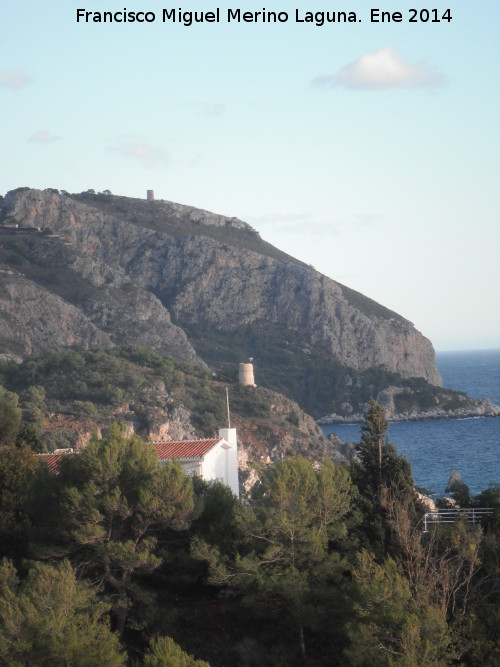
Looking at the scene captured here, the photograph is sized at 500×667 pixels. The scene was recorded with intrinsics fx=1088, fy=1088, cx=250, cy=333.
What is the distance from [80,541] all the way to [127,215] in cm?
11559

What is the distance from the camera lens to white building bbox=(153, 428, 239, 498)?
30484 mm

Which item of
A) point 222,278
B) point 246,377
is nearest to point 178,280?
point 222,278

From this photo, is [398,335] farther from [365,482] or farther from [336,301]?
[365,482]

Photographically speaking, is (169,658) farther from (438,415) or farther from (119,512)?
(438,415)

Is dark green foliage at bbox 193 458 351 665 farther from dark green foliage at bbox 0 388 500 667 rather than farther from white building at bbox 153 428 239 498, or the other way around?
white building at bbox 153 428 239 498

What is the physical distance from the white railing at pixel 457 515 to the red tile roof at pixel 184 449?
23.3ft

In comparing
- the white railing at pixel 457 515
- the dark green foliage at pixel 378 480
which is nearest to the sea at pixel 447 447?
the white railing at pixel 457 515

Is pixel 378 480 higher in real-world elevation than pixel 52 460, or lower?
lower

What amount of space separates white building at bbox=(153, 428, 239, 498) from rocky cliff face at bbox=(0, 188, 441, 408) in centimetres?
6633

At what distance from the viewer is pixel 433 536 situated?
23.9 metres

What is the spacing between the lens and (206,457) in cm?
3072

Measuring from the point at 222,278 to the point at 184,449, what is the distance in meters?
101

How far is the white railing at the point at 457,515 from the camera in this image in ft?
86.1

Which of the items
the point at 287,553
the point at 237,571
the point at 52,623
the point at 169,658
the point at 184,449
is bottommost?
the point at 169,658
